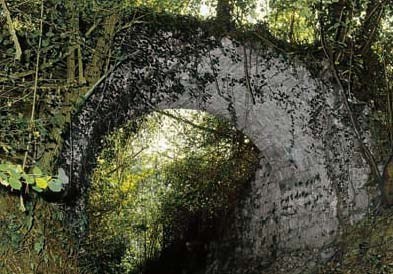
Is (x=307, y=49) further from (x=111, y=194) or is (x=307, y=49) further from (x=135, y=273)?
(x=135, y=273)

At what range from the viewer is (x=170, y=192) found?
8383mm

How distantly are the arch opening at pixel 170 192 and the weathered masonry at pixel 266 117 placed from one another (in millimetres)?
899

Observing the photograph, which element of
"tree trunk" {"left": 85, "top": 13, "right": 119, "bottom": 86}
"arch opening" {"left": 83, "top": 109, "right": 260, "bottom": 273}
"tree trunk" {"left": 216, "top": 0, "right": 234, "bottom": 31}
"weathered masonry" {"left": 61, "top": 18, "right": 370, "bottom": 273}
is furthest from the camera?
"arch opening" {"left": 83, "top": 109, "right": 260, "bottom": 273}

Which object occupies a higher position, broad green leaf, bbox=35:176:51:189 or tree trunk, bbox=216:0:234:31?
tree trunk, bbox=216:0:234:31

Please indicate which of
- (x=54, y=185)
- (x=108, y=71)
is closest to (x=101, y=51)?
(x=108, y=71)

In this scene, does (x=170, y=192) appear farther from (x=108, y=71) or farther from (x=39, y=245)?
(x=39, y=245)

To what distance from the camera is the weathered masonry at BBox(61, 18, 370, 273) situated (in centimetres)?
469

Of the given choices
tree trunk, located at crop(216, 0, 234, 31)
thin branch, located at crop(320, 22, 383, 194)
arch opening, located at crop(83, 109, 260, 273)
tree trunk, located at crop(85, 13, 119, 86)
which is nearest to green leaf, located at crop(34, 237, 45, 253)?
tree trunk, located at crop(85, 13, 119, 86)

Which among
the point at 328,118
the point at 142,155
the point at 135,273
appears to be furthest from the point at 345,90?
the point at 135,273

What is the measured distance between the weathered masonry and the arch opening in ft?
2.95

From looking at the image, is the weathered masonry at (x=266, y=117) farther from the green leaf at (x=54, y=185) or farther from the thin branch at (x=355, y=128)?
the green leaf at (x=54, y=185)

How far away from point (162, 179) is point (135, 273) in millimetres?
1742

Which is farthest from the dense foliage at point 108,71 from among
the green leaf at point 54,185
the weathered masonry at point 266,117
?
the weathered masonry at point 266,117

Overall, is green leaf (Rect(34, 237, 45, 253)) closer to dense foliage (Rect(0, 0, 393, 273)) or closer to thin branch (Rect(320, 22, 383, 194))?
dense foliage (Rect(0, 0, 393, 273))
